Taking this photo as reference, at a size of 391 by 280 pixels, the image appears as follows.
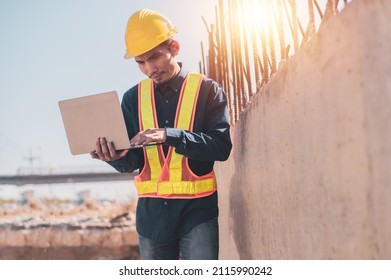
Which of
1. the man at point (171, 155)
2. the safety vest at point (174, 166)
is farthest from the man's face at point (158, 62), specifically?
the safety vest at point (174, 166)

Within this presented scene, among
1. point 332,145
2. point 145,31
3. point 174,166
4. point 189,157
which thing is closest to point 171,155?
point 174,166

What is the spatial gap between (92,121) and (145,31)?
1.65 feet

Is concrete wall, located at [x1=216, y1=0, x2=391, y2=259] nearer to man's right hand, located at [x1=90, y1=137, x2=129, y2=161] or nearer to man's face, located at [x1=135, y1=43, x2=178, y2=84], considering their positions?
man's face, located at [x1=135, y1=43, x2=178, y2=84]

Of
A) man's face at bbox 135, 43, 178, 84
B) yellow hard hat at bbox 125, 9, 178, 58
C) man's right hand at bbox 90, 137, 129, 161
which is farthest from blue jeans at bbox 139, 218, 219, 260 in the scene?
yellow hard hat at bbox 125, 9, 178, 58

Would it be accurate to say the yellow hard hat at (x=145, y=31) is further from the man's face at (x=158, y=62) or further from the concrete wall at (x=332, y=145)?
the concrete wall at (x=332, y=145)

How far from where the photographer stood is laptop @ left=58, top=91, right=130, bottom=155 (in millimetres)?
2219

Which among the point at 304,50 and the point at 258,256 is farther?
the point at 258,256

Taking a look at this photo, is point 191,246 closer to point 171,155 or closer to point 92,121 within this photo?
point 171,155

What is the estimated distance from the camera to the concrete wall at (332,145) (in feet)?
4.09

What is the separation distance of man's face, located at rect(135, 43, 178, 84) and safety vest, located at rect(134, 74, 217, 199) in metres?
0.10

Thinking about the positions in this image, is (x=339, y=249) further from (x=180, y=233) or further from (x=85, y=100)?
(x=85, y=100)

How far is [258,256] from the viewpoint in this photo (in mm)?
2668
